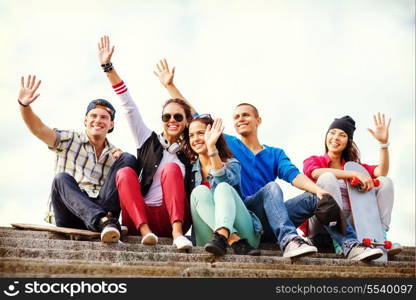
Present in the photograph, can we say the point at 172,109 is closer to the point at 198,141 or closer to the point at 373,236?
the point at 198,141

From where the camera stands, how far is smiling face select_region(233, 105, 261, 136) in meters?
6.25

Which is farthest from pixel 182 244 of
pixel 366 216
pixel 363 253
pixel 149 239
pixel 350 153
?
pixel 350 153

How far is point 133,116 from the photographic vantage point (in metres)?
5.76

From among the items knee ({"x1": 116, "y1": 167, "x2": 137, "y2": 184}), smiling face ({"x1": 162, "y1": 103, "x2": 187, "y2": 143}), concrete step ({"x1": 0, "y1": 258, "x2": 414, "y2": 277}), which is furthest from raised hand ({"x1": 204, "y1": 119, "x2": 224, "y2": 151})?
concrete step ({"x1": 0, "y1": 258, "x2": 414, "y2": 277})

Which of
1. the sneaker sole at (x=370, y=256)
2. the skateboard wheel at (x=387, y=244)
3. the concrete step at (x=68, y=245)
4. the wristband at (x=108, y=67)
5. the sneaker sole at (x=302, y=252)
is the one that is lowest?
the sneaker sole at (x=370, y=256)

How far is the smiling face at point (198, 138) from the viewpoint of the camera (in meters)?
5.59

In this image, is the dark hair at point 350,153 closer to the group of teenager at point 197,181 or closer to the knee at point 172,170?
the group of teenager at point 197,181

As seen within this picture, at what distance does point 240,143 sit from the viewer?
618 cm

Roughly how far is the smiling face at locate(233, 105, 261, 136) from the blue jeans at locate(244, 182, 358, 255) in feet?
3.13

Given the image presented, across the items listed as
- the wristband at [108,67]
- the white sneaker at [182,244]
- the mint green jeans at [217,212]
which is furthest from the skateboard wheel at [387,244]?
the wristband at [108,67]

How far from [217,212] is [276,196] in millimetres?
708

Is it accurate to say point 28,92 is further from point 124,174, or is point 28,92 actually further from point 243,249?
point 243,249

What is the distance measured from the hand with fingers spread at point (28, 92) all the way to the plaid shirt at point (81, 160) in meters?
0.45

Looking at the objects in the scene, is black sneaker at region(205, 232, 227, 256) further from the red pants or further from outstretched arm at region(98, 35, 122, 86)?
outstretched arm at region(98, 35, 122, 86)
